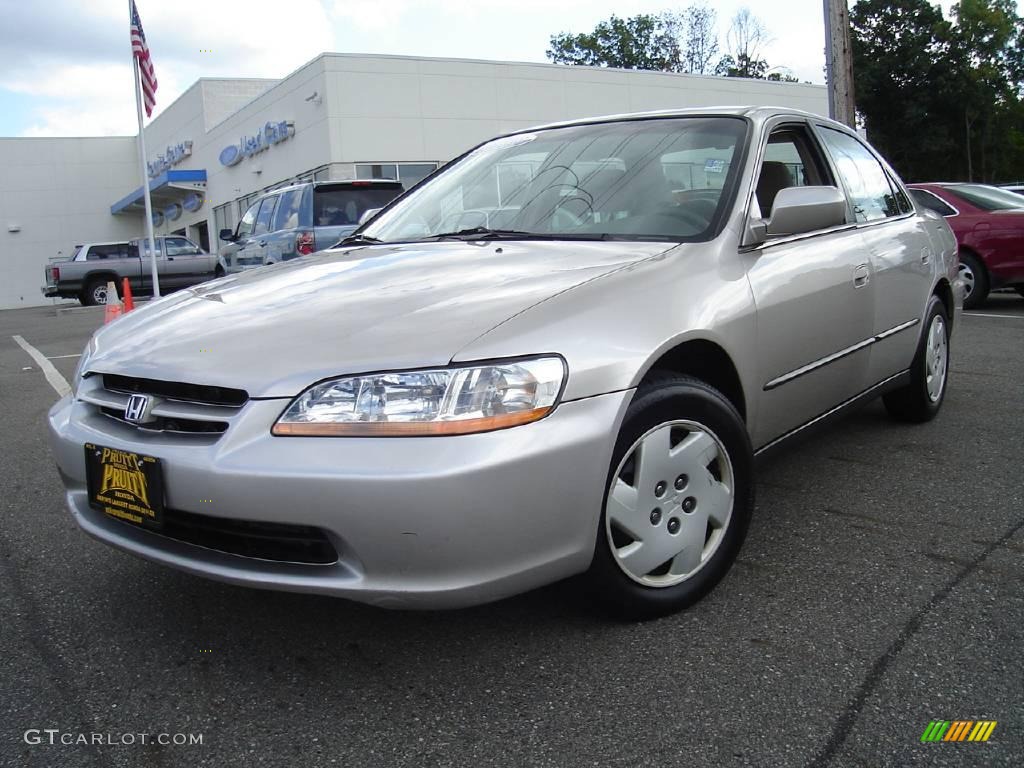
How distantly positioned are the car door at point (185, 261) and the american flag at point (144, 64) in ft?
17.4

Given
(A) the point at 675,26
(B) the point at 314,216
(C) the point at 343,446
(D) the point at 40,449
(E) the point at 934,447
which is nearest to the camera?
(C) the point at 343,446

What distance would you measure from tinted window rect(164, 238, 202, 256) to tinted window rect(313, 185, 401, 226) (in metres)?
13.4

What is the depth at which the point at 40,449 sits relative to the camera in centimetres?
480

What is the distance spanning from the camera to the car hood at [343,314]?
209 cm

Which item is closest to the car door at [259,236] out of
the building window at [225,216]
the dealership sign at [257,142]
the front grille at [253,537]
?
the front grille at [253,537]

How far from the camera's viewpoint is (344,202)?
404 inches

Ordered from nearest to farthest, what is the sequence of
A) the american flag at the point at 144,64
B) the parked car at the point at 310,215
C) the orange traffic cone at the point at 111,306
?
the orange traffic cone at the point at 111,306 < the parked car at the point at 310,215 < the american flag at the point at 144,64

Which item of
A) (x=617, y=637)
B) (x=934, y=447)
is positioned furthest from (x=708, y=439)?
(x=934, y=447)

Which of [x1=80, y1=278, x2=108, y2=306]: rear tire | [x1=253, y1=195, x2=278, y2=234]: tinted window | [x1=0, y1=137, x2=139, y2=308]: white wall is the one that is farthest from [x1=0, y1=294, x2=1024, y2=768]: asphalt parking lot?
[x1=0, y1=137, x2=139, y2=308]: white wall

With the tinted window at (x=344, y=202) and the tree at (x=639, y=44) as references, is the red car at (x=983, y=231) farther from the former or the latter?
the tree at (x=639, y=44)

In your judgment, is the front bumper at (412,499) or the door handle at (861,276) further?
the door handle at (861,276)

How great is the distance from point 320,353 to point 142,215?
44.3 meters

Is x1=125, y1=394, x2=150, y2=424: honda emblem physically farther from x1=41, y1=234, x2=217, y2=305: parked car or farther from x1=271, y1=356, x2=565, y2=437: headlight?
x1=41, y1=234, x2=217, y2=305: parked car

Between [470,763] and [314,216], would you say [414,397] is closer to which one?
[470,763]
